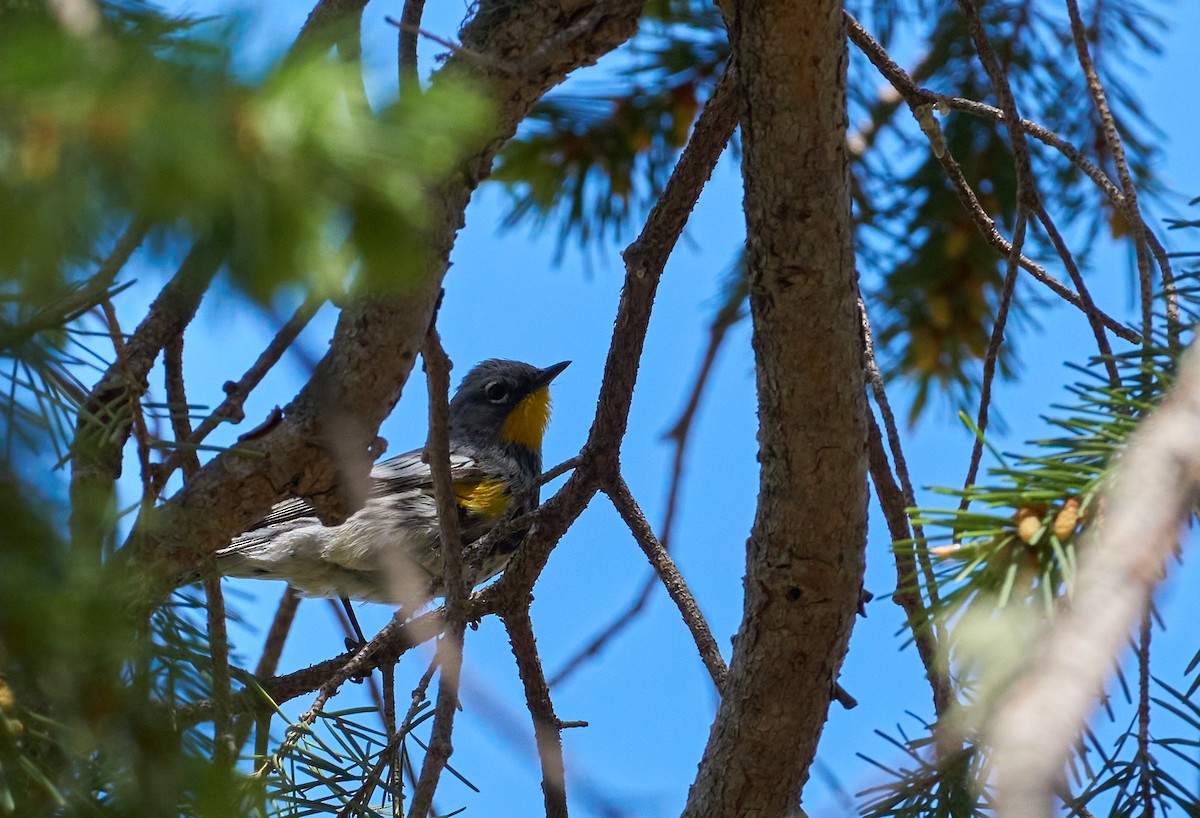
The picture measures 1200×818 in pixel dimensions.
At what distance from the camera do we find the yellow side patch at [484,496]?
Answer: 6984mm

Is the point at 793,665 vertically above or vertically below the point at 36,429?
above

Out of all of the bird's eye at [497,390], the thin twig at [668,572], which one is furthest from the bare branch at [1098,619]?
the bird's eye at [497,390]

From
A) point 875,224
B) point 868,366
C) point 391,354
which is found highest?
point 875,224

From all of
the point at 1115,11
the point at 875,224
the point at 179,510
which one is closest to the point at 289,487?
the point at 179,510

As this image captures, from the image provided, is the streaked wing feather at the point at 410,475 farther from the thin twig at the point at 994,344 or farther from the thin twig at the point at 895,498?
the thin twig at the point at 994,344

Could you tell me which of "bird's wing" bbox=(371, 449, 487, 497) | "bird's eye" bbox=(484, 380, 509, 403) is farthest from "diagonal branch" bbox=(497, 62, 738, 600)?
"bird's eye" bbox=(484, 380, 509, 403)

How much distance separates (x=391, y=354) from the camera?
8.29 feet

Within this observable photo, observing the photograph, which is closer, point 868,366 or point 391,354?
point 391,354

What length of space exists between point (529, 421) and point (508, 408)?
0.55ft

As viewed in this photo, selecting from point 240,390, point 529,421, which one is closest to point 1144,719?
point 240,390

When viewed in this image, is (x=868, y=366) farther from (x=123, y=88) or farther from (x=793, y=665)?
(x=123, y=88)

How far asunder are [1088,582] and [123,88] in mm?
1006

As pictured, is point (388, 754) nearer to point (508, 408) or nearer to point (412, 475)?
point (412, 475)

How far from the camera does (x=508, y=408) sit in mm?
7953
